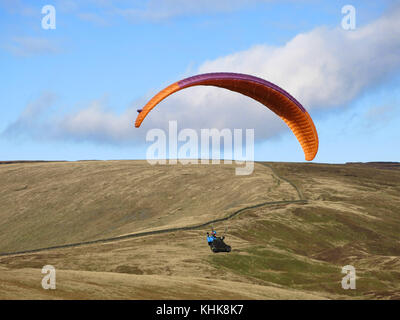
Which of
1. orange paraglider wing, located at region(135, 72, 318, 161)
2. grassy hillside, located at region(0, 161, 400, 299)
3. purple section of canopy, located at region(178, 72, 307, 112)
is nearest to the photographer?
purple section of canopy, located at region(178, 72, 307, 112)

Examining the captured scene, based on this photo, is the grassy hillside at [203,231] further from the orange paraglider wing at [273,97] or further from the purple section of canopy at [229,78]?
the purple section of canopy at [229,78]

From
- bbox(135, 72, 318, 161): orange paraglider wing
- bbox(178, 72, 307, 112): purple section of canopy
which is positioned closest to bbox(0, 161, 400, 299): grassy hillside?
bbox(135, 72, 318, 161): orange paraglider wing

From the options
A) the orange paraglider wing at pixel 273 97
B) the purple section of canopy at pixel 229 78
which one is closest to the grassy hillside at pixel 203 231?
the orange paraglider wing at pixel 273 97

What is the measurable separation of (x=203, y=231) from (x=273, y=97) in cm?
2529

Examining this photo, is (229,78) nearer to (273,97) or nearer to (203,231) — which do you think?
(273,97)

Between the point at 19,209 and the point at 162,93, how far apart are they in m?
75.3

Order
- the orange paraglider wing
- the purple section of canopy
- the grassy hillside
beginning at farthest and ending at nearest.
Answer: the grassy hillside < the orange paraglider wing < the purple section of canopy

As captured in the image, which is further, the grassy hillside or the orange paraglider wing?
the grassy hillside

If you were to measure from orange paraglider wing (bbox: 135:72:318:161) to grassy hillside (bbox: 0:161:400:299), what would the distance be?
30.1 feet

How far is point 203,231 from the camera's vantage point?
57.9m

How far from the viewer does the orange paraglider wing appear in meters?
32.1

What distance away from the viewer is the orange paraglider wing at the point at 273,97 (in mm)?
32125

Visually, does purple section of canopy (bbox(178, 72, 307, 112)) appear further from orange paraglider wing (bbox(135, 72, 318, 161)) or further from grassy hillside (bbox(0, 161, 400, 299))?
grassy hillside (bbox(0, 161, 400, 299))

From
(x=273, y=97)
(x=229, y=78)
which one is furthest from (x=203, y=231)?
(x=229, y=78)
